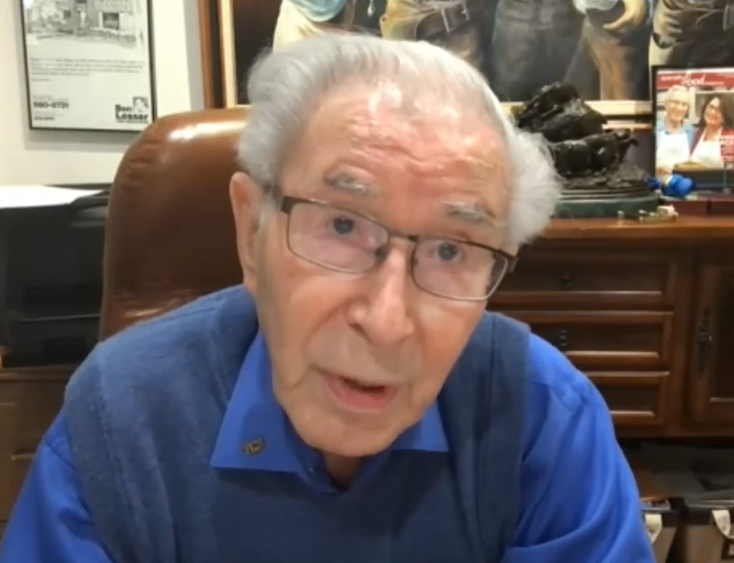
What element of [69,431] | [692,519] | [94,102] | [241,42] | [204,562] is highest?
[241,42]

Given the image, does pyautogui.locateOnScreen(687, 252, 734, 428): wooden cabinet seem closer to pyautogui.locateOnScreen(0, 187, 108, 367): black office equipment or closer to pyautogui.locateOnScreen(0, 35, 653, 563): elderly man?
pyautogui.locateOnScreen(0, 35, 653, 563): elderly man

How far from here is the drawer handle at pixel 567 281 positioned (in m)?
1.77

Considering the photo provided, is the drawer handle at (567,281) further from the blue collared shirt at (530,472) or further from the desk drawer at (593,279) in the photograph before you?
the blue collared shirt at (530,472)

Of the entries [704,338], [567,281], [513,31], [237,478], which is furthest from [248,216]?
[513,31]

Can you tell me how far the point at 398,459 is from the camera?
949 millimetres

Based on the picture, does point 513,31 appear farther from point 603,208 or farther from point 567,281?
point 567,281

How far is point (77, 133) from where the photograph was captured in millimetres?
2285

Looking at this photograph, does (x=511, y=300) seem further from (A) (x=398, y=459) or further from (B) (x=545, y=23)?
(A) (x=398, y=459)

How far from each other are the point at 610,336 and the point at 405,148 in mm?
1145

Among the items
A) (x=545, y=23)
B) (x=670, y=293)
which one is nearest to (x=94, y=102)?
(x=545, y=23)

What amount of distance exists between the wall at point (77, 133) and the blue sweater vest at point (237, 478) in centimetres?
139

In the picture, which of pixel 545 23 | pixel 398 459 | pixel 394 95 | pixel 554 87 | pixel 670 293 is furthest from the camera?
pixel 545 23

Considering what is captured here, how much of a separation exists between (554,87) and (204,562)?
4.51ft

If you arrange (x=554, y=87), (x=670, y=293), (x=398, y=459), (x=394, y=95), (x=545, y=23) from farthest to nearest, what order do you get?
1. (x=545, y=23)
2. (x=554, y=87)
3. (x=670, y=293)
4. (x=398, y=459)
5. (x=394, y=95)
